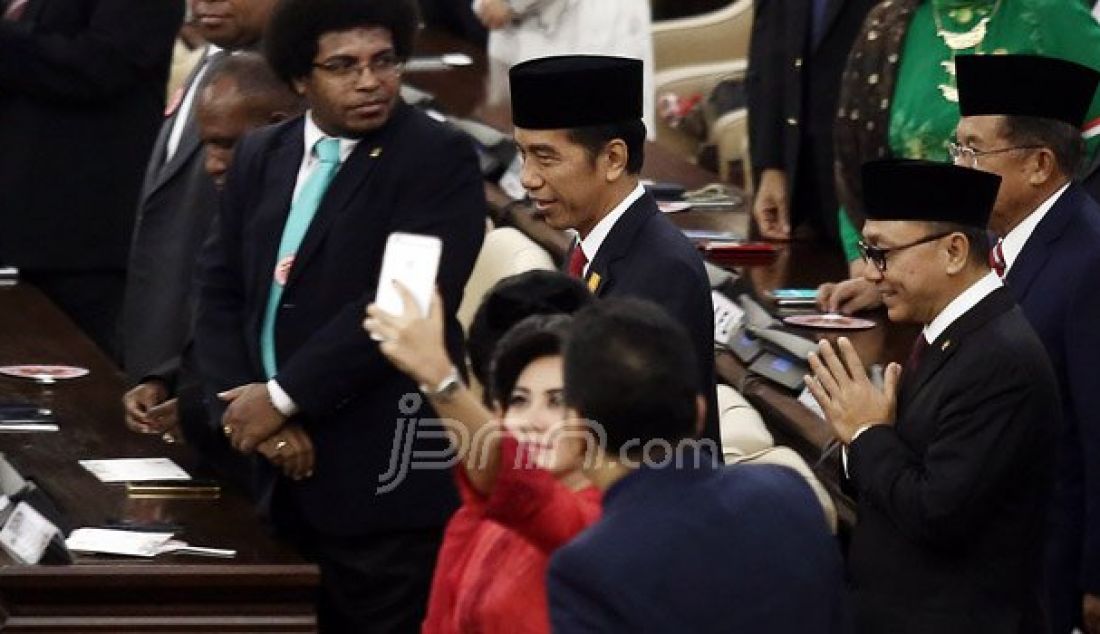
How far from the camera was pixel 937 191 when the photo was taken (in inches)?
158

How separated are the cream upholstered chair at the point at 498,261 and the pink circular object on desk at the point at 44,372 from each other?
35.0 inches

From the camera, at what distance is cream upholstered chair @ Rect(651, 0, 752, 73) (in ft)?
30.5

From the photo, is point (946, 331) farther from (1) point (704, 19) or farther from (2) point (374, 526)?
(1) point (704, 19)

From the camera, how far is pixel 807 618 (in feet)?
9.86

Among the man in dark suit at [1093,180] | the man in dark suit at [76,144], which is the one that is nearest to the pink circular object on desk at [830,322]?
the man in dark suit at [1093,180]

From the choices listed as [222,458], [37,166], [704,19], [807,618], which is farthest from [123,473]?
[704,19]

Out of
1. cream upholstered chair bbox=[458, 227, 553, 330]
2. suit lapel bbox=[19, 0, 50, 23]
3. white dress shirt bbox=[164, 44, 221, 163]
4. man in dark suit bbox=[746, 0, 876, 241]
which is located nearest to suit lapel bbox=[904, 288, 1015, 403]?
cream upholstered chair bbox=[458, 227, 553, 330]

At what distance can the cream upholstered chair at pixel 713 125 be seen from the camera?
826 cm

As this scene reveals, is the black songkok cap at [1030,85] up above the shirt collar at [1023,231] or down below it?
above

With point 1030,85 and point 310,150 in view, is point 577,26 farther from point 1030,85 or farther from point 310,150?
point 1030,85

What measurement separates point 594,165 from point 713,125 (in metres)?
4.43

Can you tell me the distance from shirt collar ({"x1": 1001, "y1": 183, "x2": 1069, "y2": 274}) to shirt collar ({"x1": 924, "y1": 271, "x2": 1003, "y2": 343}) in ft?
1.39

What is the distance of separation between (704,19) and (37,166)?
10.7 ft

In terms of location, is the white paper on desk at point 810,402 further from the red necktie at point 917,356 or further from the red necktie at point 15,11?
the red necktie at point 15,11
